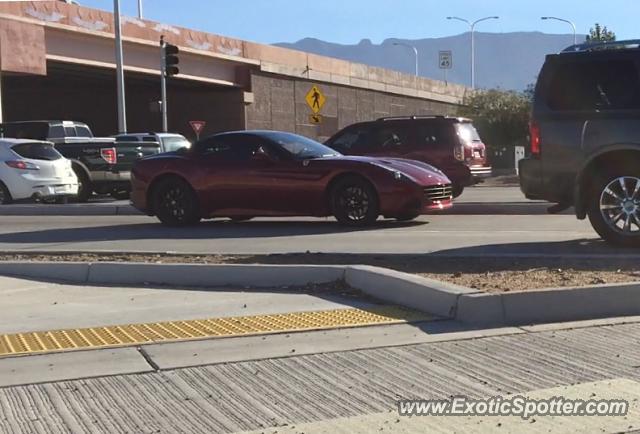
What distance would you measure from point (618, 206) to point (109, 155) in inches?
567

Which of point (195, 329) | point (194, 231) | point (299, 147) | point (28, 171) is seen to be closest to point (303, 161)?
Answer: point (299, 147)

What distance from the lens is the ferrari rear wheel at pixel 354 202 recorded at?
1195 cm

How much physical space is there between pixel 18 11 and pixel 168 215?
22263mm

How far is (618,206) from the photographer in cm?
931

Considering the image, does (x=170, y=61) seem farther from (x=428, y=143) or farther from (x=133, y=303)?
(x=133, y=303)

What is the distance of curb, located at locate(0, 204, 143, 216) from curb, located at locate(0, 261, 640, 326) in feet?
25.3

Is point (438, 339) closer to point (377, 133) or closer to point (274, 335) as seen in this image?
point (274, 335)

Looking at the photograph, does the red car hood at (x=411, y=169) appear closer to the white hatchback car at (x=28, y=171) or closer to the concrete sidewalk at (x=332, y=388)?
the concrete sidewalk at (x=332, y=388)

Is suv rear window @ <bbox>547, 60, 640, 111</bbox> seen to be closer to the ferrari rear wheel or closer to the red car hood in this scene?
the red car hood

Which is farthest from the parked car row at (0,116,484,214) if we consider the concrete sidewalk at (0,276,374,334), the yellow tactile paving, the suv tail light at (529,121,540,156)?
the yellow tactile paving

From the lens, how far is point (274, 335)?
605 cm

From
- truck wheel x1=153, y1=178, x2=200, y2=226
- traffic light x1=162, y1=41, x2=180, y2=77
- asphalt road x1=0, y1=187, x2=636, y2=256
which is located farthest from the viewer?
traffic light x1=162, y1=41, x2=180, y2=77

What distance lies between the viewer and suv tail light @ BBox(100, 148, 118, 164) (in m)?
20.8

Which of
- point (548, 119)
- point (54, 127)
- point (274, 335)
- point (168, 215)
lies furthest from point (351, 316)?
point (54, 127)
